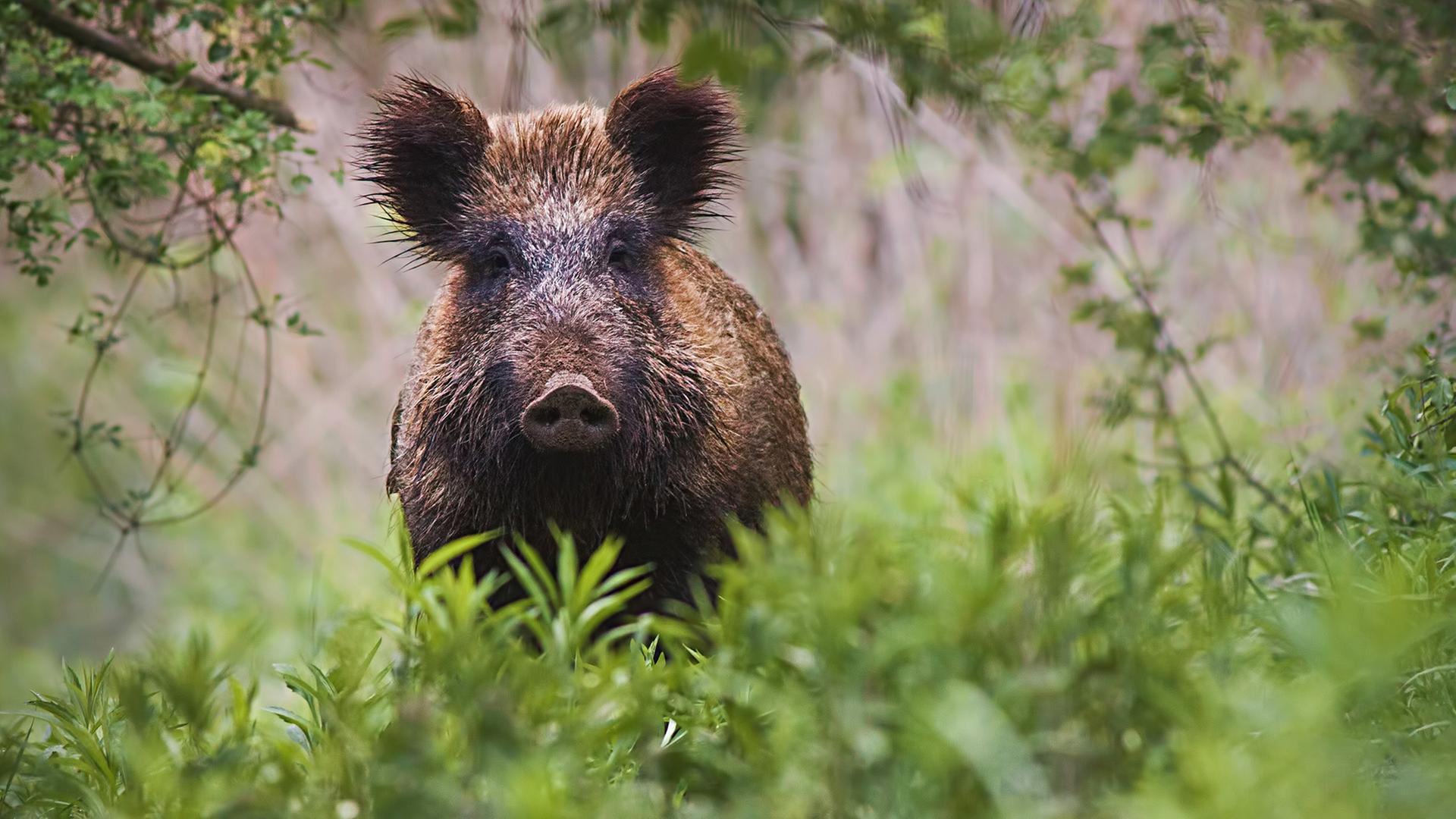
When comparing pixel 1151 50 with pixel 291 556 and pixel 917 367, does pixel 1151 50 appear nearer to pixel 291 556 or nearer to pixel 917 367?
pixel 917 367

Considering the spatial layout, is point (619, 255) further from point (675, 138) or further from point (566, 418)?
point (566, 418)

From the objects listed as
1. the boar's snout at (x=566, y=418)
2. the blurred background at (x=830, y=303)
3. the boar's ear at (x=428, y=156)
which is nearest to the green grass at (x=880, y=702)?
the boar's snout at (x=566, y=418)

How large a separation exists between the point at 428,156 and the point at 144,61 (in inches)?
38.5

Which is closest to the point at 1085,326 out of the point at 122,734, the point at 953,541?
the point at 953,541

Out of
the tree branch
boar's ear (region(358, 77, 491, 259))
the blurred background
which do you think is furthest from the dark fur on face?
the blurred background

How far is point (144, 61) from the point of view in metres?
4.92

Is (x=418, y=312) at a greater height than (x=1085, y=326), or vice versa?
(x=418, y=312)

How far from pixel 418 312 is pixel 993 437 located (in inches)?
133

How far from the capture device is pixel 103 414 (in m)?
12.2

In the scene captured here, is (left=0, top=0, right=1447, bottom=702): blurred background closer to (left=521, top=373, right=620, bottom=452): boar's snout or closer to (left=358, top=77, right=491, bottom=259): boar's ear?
(left=358, top=77, right=491, bottom=259): boar's ear

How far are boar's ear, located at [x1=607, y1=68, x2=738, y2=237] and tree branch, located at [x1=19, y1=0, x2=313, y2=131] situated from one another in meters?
1.15

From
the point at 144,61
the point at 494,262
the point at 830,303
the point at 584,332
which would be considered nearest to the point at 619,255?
the point at 494,262

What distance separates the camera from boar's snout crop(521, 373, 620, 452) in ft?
13.2

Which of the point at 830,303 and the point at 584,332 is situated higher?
the point at 584,332
